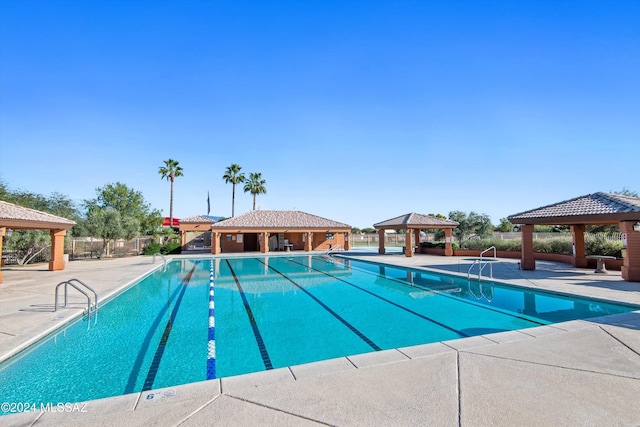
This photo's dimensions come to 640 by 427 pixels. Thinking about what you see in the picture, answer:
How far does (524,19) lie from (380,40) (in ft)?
15.8

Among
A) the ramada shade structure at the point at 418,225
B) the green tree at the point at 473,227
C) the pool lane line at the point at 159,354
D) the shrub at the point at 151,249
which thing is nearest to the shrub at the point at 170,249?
the shrub at the point at 151,249

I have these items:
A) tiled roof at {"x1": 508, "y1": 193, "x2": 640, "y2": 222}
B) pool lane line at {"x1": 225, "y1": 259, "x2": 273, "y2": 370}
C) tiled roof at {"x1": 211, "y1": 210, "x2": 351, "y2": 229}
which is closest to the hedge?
tiled roof at {"x1": 508, "y1": 193, "x2": 640, "y2": 222}

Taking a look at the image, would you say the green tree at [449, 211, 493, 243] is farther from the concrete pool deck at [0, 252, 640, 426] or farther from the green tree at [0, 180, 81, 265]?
the green tree at [0, 180, 81, 265]

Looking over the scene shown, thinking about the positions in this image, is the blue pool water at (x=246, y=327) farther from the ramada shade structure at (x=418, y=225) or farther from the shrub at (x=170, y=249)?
the shrub at (x=170, y=249)

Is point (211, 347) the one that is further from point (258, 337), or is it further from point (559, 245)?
point (559, 245)

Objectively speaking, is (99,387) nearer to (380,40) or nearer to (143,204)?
(380,40)

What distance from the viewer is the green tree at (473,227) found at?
2892 cm

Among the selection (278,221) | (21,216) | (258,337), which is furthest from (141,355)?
(278,221)

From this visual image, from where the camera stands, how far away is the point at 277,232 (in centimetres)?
2975

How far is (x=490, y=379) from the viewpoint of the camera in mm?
3664

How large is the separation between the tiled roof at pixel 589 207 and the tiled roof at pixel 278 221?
1845 centimetres

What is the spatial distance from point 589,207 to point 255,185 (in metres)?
36.6

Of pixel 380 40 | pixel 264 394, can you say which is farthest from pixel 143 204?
pixel 264 394

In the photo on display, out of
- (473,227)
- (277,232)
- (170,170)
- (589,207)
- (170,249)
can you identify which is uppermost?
(170,170)
